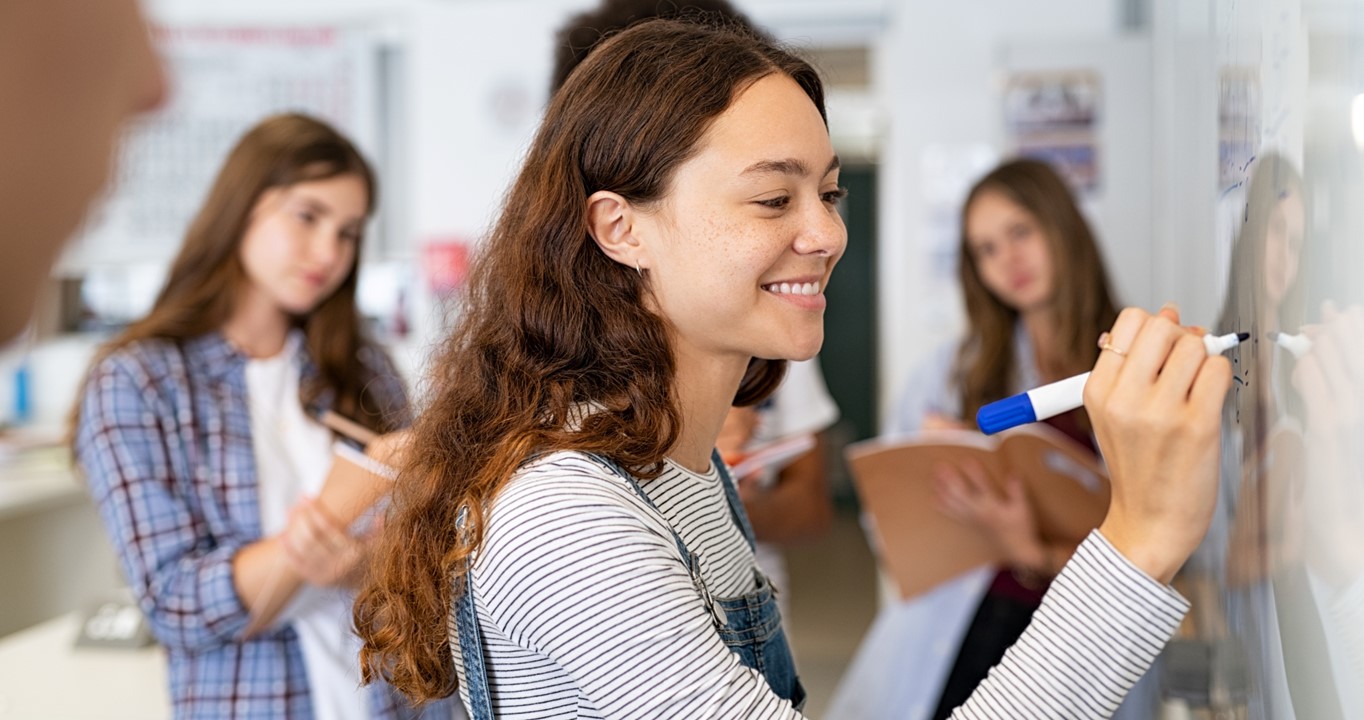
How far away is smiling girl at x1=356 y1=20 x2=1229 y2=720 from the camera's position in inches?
28.6

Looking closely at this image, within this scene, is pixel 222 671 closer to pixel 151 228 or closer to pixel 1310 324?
pixel 1310 324

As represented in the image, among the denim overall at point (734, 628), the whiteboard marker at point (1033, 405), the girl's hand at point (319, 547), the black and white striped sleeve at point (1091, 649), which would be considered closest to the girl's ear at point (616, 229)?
the denim overall at point (734, 628)

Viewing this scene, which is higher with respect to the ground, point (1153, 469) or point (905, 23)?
point (905, 23)

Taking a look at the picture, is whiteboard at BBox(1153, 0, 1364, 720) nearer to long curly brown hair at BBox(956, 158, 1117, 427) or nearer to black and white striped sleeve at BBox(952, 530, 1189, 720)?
black and white striped sleeve at BBox(952, 530, 1189, 720)

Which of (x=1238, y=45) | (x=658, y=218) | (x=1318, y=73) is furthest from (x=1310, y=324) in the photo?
(x=658, y=218)

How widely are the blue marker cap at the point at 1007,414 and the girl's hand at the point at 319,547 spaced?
0.81 meters

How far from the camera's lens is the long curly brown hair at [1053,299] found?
6.58ft

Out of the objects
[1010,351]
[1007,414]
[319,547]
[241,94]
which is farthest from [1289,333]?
[241,94]

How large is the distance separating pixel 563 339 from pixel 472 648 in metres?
0.23

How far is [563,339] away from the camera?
887 mm

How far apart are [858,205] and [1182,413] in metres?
6.11

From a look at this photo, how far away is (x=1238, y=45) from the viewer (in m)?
0.85

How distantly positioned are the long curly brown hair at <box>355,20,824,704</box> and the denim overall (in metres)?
0.02

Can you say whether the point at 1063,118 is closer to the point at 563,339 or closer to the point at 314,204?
the point at 314,204
